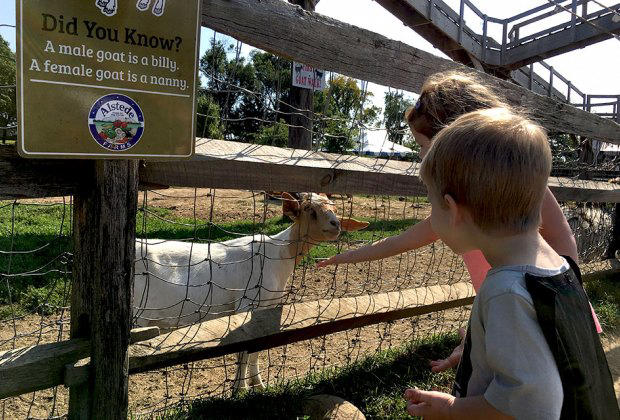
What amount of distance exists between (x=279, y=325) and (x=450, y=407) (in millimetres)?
1519

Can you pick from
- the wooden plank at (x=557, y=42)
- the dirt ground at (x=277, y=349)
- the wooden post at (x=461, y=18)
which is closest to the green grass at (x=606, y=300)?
the dirt ground at (x=277, y=349)

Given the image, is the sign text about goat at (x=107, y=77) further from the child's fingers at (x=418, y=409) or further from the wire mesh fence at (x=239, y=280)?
the child's fingers at (x=418, y=409)

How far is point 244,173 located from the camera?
2100 mm

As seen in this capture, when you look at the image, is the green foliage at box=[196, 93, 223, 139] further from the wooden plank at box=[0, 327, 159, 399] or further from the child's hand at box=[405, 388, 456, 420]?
the child's hand at box=[405, 388, 456, 420]

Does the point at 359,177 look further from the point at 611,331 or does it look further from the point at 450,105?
the point at 611,331

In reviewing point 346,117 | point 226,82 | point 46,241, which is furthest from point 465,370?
point 46,241

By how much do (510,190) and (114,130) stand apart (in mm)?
1226

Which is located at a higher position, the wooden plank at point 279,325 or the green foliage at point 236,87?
the green foliage at point 236,87

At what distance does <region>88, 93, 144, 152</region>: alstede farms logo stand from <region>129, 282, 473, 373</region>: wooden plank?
38.5 inches

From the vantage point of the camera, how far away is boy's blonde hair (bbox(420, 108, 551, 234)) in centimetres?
115

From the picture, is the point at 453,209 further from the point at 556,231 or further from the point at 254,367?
the point at 254,367

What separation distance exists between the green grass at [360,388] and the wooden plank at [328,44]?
1.99 metres

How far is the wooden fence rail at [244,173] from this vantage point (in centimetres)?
163

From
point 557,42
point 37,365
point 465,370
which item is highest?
point 557,42
